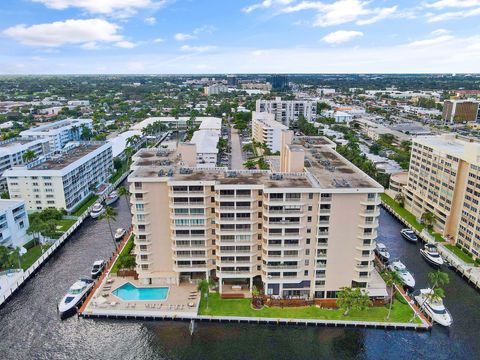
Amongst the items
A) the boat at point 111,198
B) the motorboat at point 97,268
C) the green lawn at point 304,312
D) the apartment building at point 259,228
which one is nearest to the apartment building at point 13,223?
the motorboat at point 97,268

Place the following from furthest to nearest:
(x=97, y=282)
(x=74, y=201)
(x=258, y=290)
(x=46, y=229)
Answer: (x=74, y=201)
(x=46, y=229)
(x=97, y=282)
(x=258, y=290)

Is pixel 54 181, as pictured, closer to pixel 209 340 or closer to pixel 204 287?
pixel 204 287

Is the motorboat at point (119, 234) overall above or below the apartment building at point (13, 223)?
below

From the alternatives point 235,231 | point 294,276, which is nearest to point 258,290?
point 294,276

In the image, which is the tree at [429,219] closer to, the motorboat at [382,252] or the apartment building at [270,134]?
the motorboat at [382,252]

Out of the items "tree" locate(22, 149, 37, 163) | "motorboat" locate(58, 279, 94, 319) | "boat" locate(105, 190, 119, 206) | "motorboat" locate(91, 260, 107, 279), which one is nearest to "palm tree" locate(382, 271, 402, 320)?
"motorboat" locate(58, 279, 94, 319)

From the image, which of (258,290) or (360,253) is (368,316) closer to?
(360,253)
